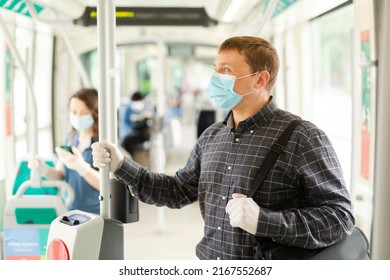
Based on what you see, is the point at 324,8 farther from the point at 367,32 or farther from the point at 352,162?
the point at 352,162

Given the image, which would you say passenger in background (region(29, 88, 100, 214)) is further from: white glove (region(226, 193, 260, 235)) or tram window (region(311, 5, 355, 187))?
tram window (region(311, 5, 355, 187))

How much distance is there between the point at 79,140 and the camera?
339cm

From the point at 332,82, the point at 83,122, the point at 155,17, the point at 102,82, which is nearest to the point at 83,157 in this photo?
the point at 83,122

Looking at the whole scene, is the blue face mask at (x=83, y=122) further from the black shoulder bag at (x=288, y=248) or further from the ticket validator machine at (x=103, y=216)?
the black shoulder bag at (x=288, y=248)

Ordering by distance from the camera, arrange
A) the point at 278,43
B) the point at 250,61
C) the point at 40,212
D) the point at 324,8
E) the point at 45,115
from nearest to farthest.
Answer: the point at 250,61 → the point at 40,212 → the point at 324,8 → the point at 278,43 → the point at 45,115

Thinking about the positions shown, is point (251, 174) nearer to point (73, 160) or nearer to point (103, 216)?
point (103, 216)

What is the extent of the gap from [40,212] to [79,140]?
0.54 m

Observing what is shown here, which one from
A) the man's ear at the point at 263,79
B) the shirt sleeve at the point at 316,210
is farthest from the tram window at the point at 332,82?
the shirt sleeve at the point at 316,210

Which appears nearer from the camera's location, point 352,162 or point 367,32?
point 352,162

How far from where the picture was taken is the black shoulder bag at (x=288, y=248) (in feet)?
6.03

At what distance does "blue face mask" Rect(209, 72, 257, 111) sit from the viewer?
2.01 m

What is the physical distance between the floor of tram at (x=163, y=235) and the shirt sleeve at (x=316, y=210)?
129 inches

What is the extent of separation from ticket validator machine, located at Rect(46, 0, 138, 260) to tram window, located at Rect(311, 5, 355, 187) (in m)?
2.10

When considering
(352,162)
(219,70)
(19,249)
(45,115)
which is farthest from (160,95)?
(219,70)
